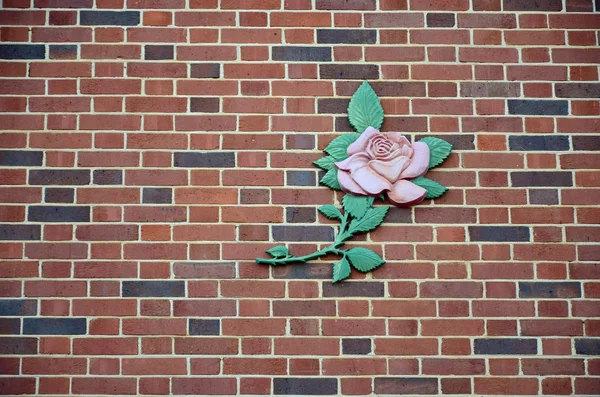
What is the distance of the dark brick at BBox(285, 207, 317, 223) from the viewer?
12.5ft

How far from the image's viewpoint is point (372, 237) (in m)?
3.80

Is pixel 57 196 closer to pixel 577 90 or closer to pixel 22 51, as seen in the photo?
pixel 22 51

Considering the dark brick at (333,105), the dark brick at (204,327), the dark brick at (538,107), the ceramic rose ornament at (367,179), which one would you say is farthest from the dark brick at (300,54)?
the dark brick at (204,327)

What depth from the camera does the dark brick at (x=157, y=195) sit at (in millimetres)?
3832

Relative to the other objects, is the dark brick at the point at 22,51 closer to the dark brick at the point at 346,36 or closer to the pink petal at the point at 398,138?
the dark brick at the point at 346,36

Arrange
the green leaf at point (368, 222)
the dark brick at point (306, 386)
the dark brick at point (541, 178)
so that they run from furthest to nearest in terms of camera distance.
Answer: the dark brick at point (541, 178) < the green leaf at point (368, 222) < the dark brick at point (306, 386)

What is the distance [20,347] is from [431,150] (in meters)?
2.09

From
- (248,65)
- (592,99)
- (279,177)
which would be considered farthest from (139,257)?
(592,99)

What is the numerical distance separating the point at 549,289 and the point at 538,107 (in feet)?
2.87

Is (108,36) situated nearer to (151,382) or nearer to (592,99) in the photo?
(151,382)

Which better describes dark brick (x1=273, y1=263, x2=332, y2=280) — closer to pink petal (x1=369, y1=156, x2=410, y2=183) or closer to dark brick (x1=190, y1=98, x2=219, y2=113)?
pink petal (x1=369, y1=156, x2=410, y2=183)

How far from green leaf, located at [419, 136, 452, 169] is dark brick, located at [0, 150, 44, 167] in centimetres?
181

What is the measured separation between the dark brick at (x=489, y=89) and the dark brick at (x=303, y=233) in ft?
3.10

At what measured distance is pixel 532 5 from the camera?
4066 millimetres
